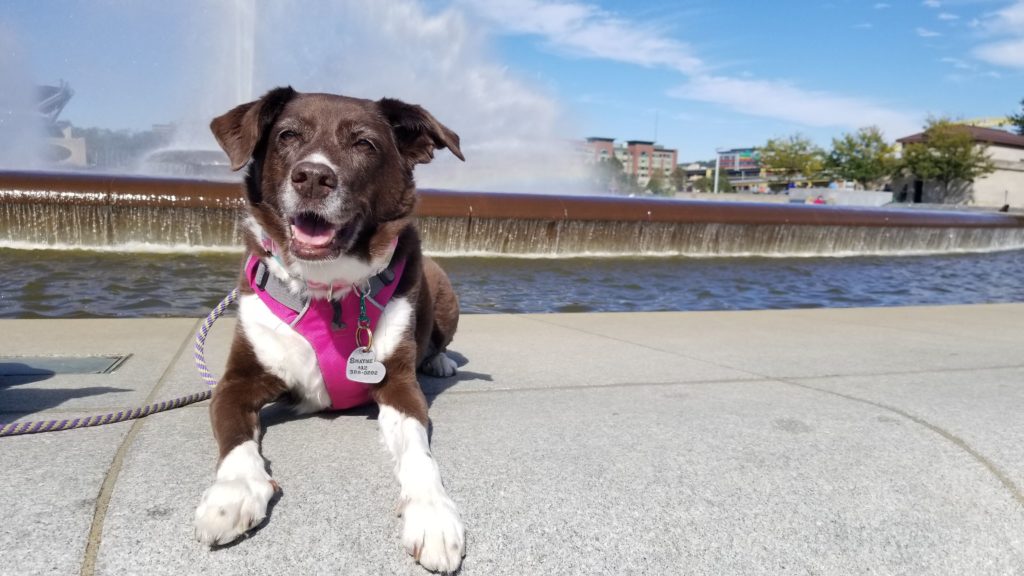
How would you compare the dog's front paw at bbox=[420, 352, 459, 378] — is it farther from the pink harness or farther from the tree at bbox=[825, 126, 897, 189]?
the tree at bbox=[825, 126, 897, 189]

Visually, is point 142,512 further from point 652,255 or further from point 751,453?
point 652,255

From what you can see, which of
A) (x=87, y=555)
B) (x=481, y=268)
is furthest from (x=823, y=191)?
(x=87, y=555)

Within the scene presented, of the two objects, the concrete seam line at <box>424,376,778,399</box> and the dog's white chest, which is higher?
the dog's white chest

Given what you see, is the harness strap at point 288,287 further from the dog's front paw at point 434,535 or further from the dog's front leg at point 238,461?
the dog's front paw at point 434,535

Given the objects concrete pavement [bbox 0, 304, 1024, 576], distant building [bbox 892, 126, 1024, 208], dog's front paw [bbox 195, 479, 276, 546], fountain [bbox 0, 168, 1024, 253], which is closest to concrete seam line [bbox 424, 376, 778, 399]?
concrete pavement [bbox 0, 304, 1024, 576]

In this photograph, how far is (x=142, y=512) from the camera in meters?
1.92

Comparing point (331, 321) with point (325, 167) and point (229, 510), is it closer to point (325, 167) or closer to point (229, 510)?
point (325, 167)

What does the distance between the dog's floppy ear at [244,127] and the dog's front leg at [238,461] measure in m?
0.75

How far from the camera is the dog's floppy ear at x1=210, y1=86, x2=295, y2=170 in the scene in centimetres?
291

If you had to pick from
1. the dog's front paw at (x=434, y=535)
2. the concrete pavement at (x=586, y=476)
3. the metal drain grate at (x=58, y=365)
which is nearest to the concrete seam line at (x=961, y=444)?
the concrete pavement at (x=586, y=476)

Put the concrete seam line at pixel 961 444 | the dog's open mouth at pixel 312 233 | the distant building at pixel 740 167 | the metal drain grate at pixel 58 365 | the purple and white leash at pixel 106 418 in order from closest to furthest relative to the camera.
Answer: the concrete seam line at pixel 961 444
the purple and white leash at pixel 106 418
the dog's open mouth at pixel 312 233
the metal drain grate at pixel 58 365
the distant building at pixel 740 167

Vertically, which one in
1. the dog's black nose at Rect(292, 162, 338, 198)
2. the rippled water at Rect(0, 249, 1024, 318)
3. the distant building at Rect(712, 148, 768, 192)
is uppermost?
the distant building at Rect(712, 148, 768, 192)

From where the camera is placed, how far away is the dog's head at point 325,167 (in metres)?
2.73

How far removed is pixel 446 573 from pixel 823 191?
6607 centimetres
